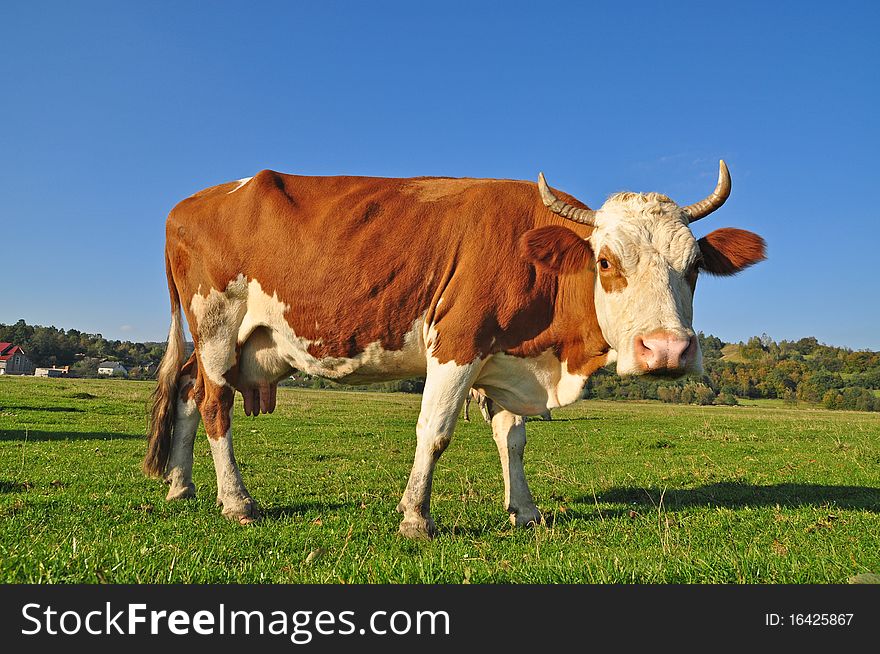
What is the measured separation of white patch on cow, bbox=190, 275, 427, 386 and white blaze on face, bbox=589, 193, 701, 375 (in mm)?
1856

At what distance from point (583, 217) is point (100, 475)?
26.1ft

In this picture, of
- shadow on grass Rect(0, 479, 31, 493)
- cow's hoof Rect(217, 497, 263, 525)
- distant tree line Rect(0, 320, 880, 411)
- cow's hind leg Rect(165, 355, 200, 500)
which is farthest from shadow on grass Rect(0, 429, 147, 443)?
distant tree line Rect(0, 320, 880, 411)

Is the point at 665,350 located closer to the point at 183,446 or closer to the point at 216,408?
the point at 216,408

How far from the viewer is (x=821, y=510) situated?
7.34 m

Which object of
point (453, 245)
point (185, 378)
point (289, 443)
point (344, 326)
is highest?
point (453, 245)

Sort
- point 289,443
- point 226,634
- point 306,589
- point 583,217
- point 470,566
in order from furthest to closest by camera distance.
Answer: point 289,443 → point 583,217 → point 470,566 → point 306,589 → point 226,634

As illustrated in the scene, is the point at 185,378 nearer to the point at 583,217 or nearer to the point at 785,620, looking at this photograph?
the point at 583,217

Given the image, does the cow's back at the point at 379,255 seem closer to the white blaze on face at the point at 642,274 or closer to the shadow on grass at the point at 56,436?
the white blaze on face at the point at 642,274

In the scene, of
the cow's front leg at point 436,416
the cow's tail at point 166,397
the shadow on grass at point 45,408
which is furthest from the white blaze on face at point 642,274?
the shadow on grass at point 45,408

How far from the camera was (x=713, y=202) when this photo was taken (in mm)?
6344

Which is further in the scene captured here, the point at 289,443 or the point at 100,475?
the point at 289,443

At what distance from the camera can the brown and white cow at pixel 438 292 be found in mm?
5988

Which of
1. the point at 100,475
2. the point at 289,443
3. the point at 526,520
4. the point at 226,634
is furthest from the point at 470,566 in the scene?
the point at 289,443

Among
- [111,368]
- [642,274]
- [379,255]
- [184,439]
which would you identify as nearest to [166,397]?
[184,439]
